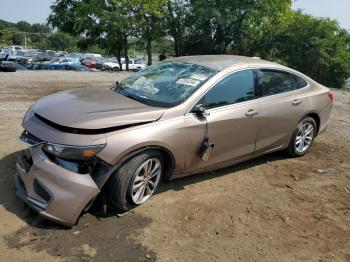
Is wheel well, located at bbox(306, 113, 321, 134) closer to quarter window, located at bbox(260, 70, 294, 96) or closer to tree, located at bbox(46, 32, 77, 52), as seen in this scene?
quarter window, located at bbox(260, 70, 294, 96)

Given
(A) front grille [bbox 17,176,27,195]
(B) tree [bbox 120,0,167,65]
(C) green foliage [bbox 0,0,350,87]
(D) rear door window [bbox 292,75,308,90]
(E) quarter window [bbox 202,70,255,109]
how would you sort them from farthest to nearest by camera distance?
(C) green foliage [bbox 0,0,350,87]
(B) tree [bbox 120,0,167,65]
(D) rear door window [bbox 292,75,308,90]
(E) quarter window [bbox 202,70,255,109]
(A) front grille [bbox 17,176,27,195]

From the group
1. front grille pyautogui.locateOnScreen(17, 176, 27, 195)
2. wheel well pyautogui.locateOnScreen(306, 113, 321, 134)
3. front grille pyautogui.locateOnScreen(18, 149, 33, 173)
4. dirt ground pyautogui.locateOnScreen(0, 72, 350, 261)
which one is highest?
wheel well pyautogui.locateOnScreen(306, 113, 321, 134)

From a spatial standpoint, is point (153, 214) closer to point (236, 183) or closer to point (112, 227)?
point (112, 227)

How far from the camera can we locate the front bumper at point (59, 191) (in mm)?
3736

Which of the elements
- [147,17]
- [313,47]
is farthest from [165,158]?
[313,47]

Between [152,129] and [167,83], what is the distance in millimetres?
969

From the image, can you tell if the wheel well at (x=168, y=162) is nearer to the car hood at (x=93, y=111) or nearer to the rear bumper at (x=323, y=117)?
the car hood at (x=93, y=111)

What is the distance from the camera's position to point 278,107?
5.61 m

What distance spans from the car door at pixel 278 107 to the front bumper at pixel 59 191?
2.56 meters

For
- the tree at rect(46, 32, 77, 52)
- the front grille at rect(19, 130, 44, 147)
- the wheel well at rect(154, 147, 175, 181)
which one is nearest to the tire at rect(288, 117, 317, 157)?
the wheel well at rect(154, 147, 175, 181)

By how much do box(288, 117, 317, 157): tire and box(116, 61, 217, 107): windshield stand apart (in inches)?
75.2

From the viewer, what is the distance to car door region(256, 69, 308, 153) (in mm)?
5465

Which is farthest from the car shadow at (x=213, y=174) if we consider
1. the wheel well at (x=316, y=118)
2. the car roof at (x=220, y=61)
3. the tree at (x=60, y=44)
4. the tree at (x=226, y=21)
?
the tree at (x=60, y=44)

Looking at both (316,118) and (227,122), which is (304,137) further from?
(227,122)
